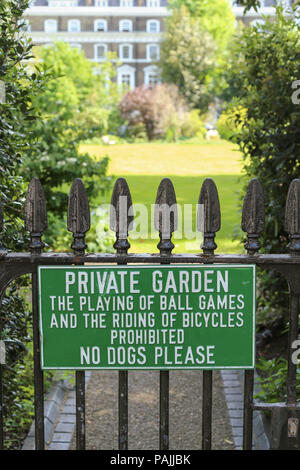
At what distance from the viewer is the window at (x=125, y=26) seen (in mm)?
54219

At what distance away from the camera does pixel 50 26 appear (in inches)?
2135

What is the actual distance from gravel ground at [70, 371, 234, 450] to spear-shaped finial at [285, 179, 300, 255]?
198 cm

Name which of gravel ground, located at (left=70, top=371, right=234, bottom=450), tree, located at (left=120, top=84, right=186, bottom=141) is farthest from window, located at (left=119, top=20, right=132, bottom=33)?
gravel ground, located at (left=70, top=371, right=234, bottom=450)

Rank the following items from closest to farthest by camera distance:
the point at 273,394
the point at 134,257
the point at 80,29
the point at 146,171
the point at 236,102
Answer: the point at 134,257
the point at 273,394
the point at 236,102
the point at 146,171
the point at 80,29

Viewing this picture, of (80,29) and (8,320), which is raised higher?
(80,29)

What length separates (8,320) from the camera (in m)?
2.62

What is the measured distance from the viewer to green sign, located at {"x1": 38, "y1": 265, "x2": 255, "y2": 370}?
2.12 metres

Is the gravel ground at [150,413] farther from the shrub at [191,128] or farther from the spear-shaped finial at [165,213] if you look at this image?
the shrub at [191,128]

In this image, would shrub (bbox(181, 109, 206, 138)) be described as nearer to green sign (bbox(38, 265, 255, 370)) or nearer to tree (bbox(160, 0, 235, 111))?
tree (bbox(160, 0, 235, 111))

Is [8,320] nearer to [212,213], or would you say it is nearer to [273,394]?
[212,213]

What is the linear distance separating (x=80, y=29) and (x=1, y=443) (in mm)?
56153

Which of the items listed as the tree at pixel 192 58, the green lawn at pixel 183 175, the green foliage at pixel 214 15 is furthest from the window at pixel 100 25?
the green lawn at pixel 183 175

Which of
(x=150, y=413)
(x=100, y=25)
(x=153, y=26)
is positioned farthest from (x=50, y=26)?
(x=150, y=413)
